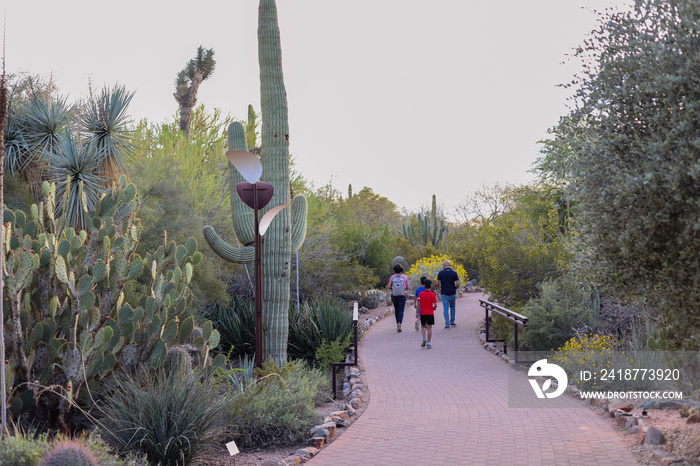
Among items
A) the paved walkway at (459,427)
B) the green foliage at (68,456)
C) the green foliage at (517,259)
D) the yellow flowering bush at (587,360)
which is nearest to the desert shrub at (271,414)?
the paved walkway at (459,427)

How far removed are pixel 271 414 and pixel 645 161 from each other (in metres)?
4.90

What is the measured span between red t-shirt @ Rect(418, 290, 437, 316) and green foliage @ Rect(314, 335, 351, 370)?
75.0 inches

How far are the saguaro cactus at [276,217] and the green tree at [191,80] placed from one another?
46.2 ft

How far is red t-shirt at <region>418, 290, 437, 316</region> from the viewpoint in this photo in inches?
586

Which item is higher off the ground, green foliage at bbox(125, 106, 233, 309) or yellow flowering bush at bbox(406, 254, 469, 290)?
green foliage at bbox(125, 106, 233, 309)

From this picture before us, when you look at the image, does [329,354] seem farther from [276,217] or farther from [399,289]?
[399,289]

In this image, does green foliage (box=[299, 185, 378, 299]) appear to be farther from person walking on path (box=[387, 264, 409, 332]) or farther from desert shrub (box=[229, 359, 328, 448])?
desert shrub (box=[229, 359, 328, 448])

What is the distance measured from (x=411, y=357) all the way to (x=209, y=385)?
291 inches

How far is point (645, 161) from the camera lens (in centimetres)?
526

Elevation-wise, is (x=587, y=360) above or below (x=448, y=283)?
below

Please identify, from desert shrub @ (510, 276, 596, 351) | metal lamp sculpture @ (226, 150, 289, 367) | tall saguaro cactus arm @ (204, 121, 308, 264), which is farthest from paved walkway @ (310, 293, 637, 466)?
tall saguaro cactus arm @ (204, 121, 308, 264)

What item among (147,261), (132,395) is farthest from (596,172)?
(147,261)

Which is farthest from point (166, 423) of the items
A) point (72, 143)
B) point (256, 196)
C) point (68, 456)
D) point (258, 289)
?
point (72, 143)

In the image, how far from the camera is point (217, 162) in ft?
74.2
